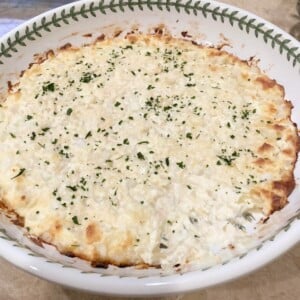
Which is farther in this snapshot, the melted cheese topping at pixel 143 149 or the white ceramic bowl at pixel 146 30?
the melted cheese topping at pixel 143 149

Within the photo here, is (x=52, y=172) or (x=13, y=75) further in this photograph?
(x=13, y=75)

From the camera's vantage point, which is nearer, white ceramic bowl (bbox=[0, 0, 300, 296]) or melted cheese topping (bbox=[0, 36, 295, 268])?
white ceramic bowl (bbox=[0, 0, 300, 296])

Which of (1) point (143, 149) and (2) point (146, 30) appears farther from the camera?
(2) point (146, 30)

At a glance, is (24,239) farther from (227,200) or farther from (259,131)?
(259,131)

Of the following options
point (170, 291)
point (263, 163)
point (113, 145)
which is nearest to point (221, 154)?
point (263, 163)
